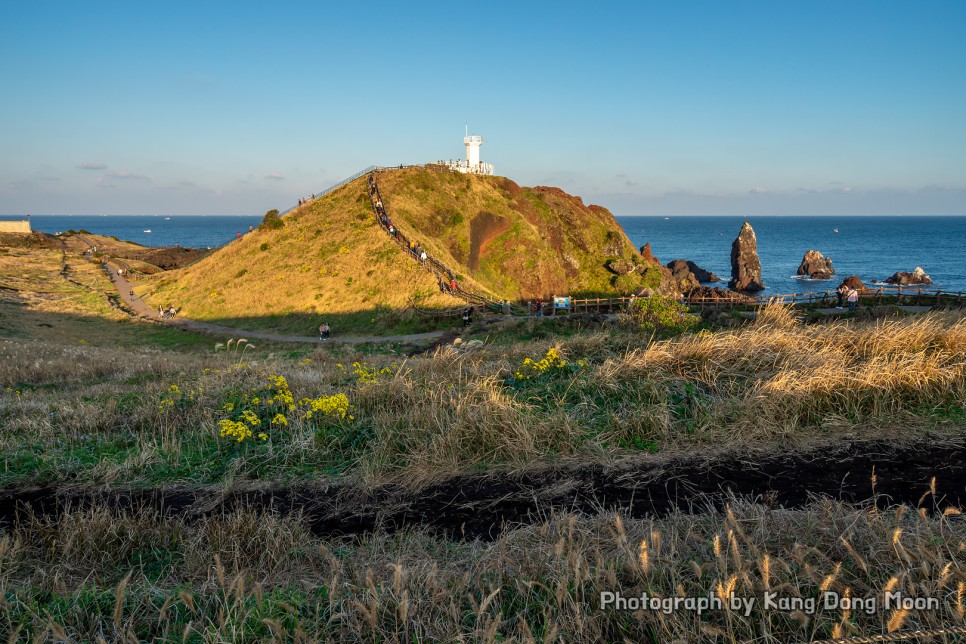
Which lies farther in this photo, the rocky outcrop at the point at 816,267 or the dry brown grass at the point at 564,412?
the rocky outcrop at the point at 816,267

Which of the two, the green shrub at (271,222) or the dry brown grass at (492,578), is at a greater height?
the green shrub at (271,222)

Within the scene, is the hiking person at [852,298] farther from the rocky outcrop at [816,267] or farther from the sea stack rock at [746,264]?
the rocky outcrop at [816,267]

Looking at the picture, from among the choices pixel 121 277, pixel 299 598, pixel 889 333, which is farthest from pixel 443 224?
pixel 299 598

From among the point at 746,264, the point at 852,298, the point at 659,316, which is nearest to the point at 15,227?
the point at 659,316

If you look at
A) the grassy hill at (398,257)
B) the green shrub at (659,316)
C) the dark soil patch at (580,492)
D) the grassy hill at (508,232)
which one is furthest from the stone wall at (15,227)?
the dark soil patch at (580,492)

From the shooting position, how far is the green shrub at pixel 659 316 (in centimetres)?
1827

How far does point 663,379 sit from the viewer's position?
346 inches

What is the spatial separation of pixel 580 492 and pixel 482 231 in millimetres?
49285

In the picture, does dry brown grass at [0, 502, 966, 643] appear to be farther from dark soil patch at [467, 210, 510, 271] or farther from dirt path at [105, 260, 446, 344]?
dark soil patch at [467, 210, 510, 271]

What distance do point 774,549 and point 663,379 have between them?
15.5 ft

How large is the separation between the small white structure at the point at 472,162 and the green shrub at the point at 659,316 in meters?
46.9

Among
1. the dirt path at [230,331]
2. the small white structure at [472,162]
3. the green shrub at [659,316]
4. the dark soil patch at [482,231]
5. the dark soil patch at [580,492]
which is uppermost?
the small white structure at [472,162]

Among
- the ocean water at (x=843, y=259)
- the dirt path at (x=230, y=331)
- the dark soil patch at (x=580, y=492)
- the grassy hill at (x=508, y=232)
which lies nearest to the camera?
the dark soil patch at (x=580, y=492)

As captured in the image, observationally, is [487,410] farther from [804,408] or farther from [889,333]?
[889,333]
